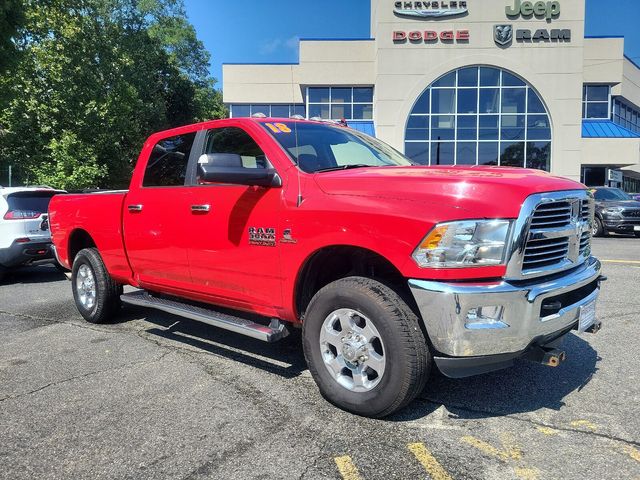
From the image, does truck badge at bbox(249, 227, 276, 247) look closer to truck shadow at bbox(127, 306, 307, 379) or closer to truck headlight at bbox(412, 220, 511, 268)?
truck shadow at bbox(127, 306, 307, 379)

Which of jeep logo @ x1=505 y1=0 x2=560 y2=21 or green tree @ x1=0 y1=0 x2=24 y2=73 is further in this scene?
jeep logo @ x1=505 y1=0 x2=560 y2=21

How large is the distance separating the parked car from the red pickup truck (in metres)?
14.2

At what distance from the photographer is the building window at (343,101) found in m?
31.0

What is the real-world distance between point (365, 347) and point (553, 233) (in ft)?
4.45

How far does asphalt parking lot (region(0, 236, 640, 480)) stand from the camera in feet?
9.02

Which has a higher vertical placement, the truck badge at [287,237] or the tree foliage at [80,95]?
the tree foliage at [80,95]

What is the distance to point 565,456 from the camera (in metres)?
2.79

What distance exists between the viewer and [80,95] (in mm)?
21375

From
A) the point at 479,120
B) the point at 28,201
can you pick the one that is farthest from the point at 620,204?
the point at 28,201

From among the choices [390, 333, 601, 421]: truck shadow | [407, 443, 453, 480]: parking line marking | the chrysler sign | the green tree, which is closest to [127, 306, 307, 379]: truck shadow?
[390, 333, 601, 421]: truck shadow

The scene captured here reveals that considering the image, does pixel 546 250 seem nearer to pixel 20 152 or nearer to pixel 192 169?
pixel 192 169

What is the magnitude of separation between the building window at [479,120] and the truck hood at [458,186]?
2561 cm

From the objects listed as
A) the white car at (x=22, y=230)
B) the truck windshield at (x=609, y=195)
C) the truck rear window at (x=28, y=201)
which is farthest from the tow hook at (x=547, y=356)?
the truck windshield at (x=609, y=195)

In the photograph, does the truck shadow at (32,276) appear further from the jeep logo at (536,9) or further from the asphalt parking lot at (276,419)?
the jeep logo at (536,9)
